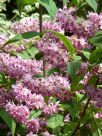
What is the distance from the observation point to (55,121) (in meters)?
1.80

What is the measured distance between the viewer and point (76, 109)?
1802 millimetres

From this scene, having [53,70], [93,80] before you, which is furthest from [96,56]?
[53,70]

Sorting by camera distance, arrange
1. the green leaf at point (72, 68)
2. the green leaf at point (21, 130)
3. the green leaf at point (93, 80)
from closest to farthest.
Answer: the green leaf at point (72, 68) < the green leaf at point (93, 80) < the green leaf at point (21, 130)

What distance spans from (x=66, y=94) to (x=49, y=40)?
22 centimetres

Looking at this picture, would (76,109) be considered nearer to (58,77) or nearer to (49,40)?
(58,77)

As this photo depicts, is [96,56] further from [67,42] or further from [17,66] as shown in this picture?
[17,66]

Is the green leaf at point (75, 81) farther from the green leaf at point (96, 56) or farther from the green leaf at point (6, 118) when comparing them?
the green leaf at point (6, 118)

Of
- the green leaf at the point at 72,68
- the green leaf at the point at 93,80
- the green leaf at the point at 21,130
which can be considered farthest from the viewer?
the green leaf at the point at 21,130

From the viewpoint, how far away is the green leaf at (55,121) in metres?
1.80

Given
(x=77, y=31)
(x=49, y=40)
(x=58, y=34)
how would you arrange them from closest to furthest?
(x=58, y=34) → (x=49, y=40) → (x=77, y=31)

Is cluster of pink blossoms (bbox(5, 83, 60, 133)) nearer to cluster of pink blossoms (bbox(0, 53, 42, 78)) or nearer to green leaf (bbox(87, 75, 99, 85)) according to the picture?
cluster of pink blossoms (bbox(0, 53, 42, 78))

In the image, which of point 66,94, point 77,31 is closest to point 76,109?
point 66,94

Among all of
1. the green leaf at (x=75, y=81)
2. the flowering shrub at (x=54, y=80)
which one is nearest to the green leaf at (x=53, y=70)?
the flowering shrub at (x=54, y=80)

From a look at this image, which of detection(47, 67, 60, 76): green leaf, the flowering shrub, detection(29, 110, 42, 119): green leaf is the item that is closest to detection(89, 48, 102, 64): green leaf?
the flowering shrub
